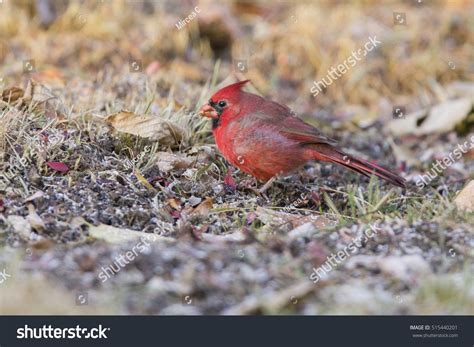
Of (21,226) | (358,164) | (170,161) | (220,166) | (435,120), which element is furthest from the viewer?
(435,120)

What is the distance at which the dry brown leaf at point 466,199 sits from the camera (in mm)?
4141

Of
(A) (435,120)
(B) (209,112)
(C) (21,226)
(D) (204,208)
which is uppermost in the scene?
(B) (209,112)

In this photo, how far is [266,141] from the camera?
4625 millimetres

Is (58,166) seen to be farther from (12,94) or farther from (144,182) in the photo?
(12,94)

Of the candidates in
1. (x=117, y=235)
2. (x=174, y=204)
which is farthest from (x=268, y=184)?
(x=117, y=235)

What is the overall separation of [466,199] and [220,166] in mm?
1443

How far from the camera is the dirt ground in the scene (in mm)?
3186

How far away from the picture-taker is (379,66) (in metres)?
7.15

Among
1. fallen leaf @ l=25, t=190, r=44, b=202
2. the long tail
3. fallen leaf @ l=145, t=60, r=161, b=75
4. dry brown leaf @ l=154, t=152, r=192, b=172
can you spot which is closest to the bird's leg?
the long tail

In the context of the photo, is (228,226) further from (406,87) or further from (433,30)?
(433,30)

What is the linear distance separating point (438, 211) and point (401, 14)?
Result: 396 cm

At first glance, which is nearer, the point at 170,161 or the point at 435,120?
the point at 170,161

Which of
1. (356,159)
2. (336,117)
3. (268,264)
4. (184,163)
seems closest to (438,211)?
(356,159)

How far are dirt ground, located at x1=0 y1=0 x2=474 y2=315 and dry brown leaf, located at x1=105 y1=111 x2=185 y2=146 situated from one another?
0.01m
